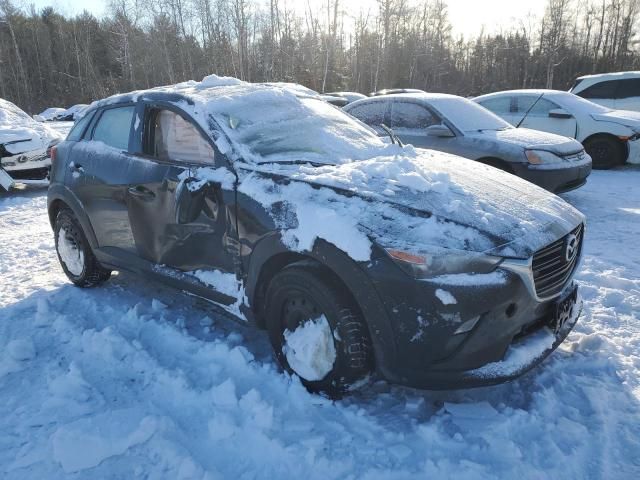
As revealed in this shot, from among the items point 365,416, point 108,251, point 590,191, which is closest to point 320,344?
point 365,416

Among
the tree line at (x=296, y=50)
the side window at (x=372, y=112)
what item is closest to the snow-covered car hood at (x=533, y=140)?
the side window at (x=372, y=112)

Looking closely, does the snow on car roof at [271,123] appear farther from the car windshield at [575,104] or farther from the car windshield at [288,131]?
the car windshield at [575,104]

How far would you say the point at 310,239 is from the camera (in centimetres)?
255

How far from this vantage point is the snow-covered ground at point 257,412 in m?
2.31

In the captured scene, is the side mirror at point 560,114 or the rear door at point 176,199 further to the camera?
the side mirror at point 560,114

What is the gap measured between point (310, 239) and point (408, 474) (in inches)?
46.0

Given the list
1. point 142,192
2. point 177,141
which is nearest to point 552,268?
point 177,141

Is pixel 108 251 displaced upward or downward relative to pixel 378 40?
downward

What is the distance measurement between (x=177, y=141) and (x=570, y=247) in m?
2.56

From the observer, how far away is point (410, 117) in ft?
22.9

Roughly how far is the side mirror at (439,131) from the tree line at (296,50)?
29839mm

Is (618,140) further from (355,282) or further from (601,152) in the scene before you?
(355,282)

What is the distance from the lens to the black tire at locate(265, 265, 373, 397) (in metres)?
2.50

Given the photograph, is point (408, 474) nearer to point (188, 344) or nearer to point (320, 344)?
point (320, 344)
